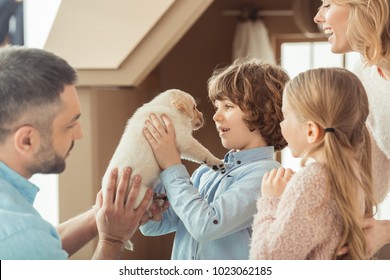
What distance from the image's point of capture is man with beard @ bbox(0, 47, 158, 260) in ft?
2.19

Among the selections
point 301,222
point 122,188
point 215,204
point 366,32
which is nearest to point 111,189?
point 122,188

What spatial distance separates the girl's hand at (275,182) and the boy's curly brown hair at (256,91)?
0.35 ft

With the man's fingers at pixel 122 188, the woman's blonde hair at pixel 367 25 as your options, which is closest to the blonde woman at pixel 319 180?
the woman's blonde hair at pixel 367 25

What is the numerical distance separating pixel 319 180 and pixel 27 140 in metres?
0.36

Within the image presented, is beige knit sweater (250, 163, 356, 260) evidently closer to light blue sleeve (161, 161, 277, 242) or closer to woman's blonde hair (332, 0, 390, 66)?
light blue sleeve (161, 161, 277, 242)

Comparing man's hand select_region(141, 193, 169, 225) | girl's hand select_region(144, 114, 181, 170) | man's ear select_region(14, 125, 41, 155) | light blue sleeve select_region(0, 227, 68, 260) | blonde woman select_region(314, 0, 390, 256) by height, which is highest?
blonde woman select_region(314, 0, 390, 256)

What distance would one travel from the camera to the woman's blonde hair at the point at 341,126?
27.8 inches

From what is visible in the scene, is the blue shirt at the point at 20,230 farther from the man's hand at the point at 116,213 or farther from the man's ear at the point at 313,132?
the man's ear at the point at 313,132

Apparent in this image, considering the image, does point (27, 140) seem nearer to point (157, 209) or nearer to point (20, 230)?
point (20, 230)

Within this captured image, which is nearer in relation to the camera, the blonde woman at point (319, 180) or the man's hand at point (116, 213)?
the blonde woman at point (319, 180)

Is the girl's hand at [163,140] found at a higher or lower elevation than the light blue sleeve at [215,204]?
higher

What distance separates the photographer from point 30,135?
72 cm

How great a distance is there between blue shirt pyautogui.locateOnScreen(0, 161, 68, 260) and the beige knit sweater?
25 centimetres

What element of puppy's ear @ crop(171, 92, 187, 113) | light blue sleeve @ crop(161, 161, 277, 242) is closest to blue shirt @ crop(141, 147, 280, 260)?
light blue sleeve @ crop(161, 161, 277, 242)
